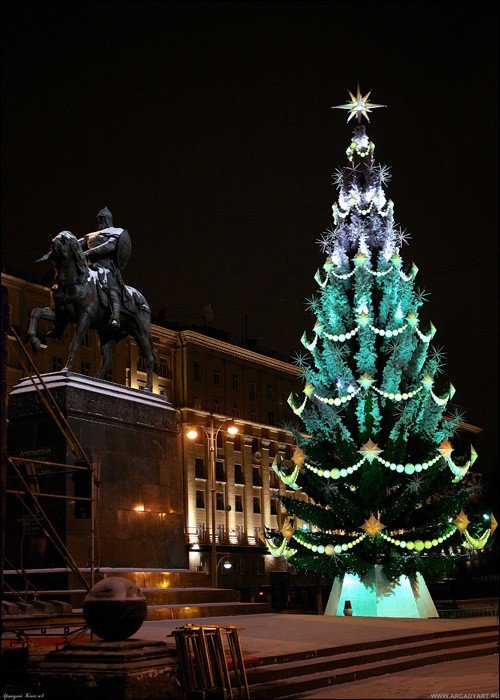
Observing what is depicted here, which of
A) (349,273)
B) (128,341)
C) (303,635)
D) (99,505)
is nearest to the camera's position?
(303,635)

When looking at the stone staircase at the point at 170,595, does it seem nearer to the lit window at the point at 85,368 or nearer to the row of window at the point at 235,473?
the lit window at the point at 85,368

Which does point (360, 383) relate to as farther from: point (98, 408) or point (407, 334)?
point (98, 408)

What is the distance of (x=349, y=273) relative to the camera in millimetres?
24469

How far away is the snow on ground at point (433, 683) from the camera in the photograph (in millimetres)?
10591

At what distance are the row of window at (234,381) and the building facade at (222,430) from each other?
0.25ft

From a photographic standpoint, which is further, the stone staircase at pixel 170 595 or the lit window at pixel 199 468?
the lit window at pixel 199 468

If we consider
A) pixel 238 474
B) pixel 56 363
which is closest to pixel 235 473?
pixel 238 474

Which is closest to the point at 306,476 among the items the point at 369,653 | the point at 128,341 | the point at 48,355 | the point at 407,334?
the point at 407,334

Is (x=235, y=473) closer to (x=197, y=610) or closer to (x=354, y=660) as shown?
(x=197, y=610)

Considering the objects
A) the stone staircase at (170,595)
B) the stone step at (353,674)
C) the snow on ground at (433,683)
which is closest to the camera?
the snow on ground at (433,683)

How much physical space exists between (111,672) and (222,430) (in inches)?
2527

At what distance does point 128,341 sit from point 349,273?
42.9 m

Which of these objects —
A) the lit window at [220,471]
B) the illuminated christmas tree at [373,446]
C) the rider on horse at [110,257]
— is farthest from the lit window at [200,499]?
the rider on horse at [110,257]

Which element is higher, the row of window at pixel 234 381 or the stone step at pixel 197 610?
the row of window at pixel 234 381
